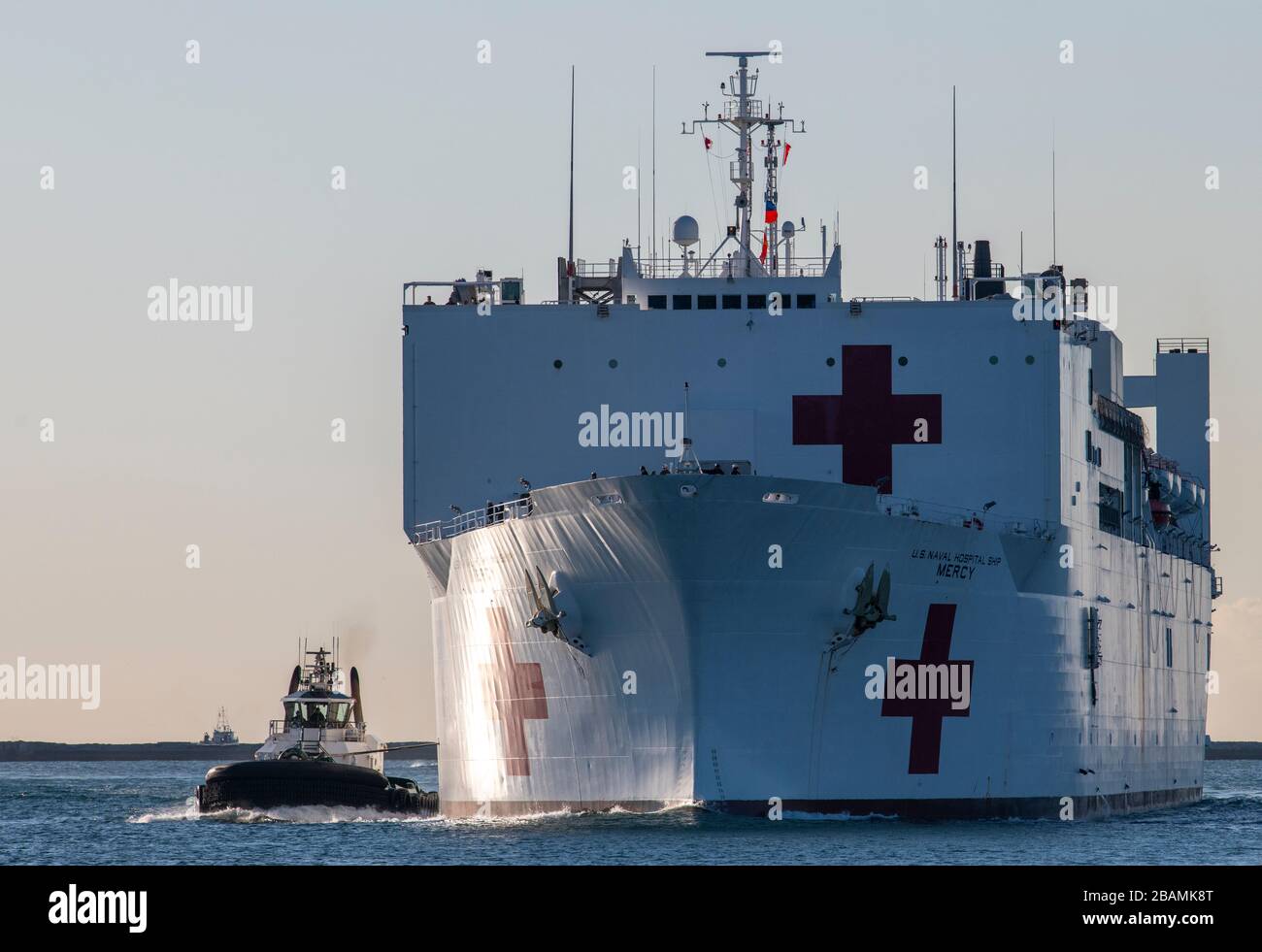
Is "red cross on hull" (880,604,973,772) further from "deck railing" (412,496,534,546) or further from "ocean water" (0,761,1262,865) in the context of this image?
"deck railing" (412,496,534,546)

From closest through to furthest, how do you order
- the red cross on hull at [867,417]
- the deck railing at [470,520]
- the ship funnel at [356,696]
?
the deck railing at [470,520]
the red cross on hull at [867,417]
the ship funnel at [356,696]

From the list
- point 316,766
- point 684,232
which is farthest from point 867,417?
point 316,766

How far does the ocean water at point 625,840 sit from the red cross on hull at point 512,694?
1109 millimetres

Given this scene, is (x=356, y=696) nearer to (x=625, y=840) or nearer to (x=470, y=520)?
(x=470, y=520)

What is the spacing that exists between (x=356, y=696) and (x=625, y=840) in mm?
21334

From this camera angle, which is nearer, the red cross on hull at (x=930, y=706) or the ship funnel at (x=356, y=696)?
the red cross on hull at (x=930, y=706)

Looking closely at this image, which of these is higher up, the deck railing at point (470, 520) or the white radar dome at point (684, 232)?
the white radar dome at point (684, 232)

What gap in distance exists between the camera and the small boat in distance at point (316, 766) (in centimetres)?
4047

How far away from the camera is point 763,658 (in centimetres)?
2975

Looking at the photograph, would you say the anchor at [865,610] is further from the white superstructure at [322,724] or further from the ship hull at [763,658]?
the white superstructure at [322,724]

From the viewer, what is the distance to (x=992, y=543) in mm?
32875

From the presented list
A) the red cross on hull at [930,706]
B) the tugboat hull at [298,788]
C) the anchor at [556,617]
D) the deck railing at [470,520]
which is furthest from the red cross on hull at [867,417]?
the tugboat hull at [298,788]
